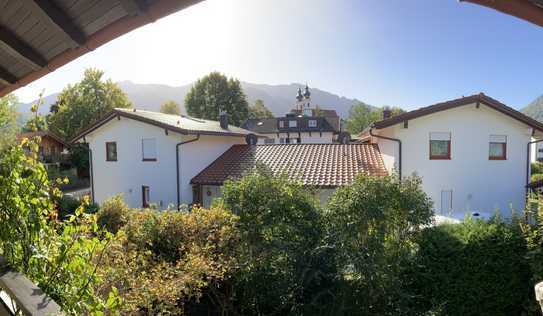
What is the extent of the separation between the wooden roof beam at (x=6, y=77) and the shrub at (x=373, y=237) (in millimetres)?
5302

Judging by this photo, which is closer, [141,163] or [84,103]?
[141,163]

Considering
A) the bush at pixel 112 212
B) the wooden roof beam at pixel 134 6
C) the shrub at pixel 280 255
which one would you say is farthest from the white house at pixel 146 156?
the wooden roof beam at pixel 134 6

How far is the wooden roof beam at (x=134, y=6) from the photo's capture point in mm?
1632

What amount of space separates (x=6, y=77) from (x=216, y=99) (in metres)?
46.7

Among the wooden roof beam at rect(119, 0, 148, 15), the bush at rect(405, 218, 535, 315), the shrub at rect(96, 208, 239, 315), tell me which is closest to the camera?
the wooden roof beam at rect(119, 0, 148, 15)

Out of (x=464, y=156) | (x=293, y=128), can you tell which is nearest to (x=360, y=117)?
(x=293, y=128)

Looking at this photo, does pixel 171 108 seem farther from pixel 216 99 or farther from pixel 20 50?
pixel 20 50

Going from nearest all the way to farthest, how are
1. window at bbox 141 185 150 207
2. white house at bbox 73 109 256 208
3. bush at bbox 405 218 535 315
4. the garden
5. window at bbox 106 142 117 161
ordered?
the garden, bush at bbox 405 218 535 315, white house at bbox 73 109 256 208, window at bbox 141 185 150 207, window at bbox 106 142 117 161

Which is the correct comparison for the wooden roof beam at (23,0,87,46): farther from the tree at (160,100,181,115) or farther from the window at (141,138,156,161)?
the tree at (160,100,181,115)

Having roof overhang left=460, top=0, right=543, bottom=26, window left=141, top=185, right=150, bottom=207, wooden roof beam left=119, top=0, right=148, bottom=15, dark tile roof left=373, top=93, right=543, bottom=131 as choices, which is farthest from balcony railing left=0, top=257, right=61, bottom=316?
window left=141, top=185, right=150, bottom=207

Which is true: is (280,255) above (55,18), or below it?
below

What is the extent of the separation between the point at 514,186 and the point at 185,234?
13.5 metres

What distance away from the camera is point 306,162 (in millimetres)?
15398

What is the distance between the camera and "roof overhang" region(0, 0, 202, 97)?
1.69 m
